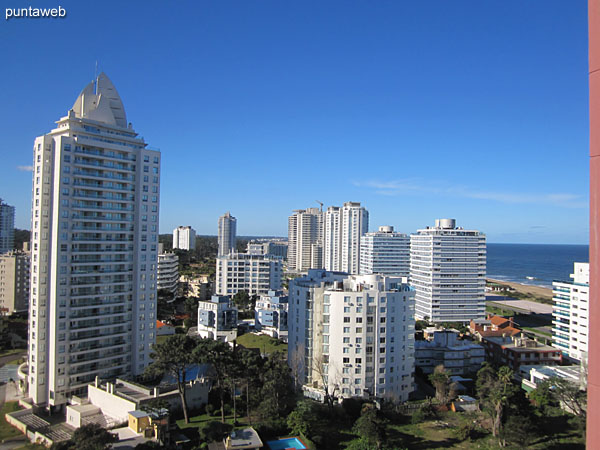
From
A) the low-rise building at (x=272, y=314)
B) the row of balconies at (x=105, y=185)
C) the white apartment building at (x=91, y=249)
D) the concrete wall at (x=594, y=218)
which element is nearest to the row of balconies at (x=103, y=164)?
the white apartment building at (x=91, y=249)

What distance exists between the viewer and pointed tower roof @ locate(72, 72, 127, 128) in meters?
31.1

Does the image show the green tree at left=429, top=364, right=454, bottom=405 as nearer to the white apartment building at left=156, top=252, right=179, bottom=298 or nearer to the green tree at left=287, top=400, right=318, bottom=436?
the green tree at left=287, top=400, right=318, bottom=436

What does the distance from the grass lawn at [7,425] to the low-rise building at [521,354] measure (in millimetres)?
36467

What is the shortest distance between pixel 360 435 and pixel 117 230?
21034 millimetres

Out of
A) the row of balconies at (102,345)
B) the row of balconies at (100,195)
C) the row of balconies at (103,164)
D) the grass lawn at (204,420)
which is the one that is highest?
the row of balconies at (103,164)

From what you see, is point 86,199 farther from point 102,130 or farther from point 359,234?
point 359,234

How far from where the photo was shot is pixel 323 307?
29906mm

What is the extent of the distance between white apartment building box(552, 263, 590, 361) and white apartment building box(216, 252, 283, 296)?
38.0 metres

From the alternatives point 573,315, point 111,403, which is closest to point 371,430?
point 111,403

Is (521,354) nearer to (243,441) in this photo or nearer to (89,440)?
(243,441)

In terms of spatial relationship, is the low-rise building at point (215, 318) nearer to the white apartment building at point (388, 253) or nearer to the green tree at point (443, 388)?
the green tree at point (443, 388)

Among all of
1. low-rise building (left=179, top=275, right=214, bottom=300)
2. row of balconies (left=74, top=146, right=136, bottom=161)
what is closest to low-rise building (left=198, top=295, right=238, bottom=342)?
row of balconies (left=74, top=146, right=136, bottom=161)

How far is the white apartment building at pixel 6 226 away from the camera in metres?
79.8

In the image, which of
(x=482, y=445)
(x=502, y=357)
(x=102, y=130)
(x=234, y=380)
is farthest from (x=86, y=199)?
(x=502, y=357)
